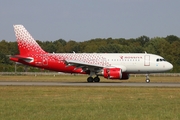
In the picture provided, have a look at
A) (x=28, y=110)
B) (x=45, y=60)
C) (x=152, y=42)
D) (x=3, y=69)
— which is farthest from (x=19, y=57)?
(x=152, y=42)

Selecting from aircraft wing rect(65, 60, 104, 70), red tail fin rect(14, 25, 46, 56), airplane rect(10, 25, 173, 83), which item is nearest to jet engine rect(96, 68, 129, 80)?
airplane rect(10, 25, 173, 83)

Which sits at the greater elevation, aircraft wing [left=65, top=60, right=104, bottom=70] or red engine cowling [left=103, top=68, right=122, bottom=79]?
aircraft wing [left=65, top=60, right=104, bottom=70]

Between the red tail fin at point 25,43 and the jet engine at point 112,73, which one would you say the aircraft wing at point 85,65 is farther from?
the red tail fin at point 25,43

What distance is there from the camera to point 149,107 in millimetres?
20750

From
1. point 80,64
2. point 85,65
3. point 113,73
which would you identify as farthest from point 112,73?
point 80,64

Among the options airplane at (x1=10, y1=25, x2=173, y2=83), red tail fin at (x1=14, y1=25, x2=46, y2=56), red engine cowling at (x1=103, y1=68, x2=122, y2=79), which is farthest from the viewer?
red tail fin at (x1=14, y1=25, x2=46, y2=56)

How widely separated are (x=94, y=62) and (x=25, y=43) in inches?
348

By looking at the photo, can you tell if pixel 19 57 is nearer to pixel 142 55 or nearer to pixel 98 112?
pixel 142 55

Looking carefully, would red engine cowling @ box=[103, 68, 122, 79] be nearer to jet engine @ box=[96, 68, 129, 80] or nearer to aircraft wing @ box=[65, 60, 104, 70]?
jet engine @ box=[96, 68, 129, 80]

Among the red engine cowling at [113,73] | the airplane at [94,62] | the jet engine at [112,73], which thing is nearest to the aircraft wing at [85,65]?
the airplane at [94,62]

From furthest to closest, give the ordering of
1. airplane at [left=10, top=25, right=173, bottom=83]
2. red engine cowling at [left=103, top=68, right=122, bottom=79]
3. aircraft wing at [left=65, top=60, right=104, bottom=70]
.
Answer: airplane at [left=10, top=25, right=173, bottom=83], aircraft wing at [left=65, top=60, right=104, bottom=70], red engine cowling at [left=103, top=68, right=122, bottom=79]

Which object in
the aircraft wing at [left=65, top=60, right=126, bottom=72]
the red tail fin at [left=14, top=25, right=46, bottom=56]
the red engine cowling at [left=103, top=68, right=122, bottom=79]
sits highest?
the red tail fin at [left=14, top=25, right=46, bottom=56]

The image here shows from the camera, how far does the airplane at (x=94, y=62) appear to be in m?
50.4

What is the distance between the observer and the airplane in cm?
5041
